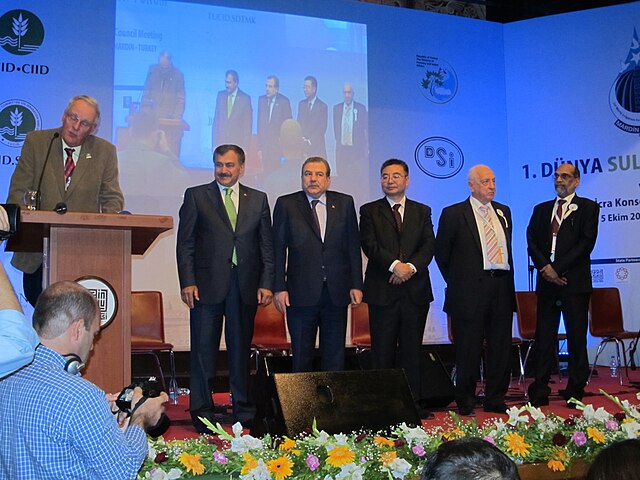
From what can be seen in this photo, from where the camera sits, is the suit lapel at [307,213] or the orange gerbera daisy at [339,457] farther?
the suit lapel at [307,213]

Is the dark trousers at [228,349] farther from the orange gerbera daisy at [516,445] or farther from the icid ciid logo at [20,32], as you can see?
the icid ciid logo at [20,32]

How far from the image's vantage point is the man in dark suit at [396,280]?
4941 millimetres

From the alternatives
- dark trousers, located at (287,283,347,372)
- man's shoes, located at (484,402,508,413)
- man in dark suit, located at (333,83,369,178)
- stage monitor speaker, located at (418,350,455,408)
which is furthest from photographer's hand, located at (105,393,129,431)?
man in dark suit, located at (333,83,369,178)

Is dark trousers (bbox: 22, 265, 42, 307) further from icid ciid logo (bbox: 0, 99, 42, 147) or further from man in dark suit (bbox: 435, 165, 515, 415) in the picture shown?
icid ciid logo (bbox: 0, 99, 42, 147)

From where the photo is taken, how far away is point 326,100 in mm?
7656

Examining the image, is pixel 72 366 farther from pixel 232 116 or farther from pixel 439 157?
pixel 439 157

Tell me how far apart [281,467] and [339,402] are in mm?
853

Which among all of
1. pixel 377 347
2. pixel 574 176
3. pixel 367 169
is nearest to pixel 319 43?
pixel 367 169

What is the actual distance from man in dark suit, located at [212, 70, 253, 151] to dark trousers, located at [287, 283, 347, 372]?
2860 mm

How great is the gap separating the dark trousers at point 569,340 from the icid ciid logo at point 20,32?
4638 millimetres

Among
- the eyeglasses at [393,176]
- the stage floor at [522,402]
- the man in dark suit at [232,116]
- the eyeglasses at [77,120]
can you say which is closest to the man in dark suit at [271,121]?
the man in dark suit at [232,116]

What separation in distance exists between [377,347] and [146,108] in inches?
130

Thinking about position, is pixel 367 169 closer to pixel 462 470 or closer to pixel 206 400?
pixel 206 400

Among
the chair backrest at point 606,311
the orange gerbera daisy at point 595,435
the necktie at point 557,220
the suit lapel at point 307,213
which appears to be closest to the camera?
the orange gerbera daisy at point 595,435
